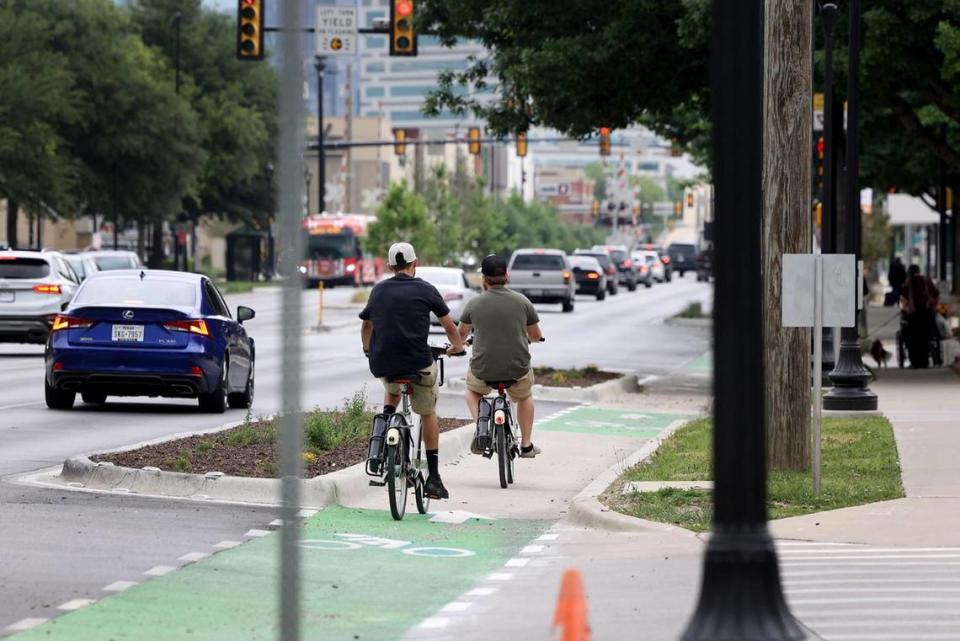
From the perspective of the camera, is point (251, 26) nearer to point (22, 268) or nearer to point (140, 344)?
point (22, 268)

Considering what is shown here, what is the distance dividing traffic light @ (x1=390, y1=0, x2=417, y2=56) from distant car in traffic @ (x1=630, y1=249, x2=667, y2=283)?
63456 mm

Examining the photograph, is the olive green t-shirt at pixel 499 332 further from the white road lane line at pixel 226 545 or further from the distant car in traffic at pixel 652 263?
the distant car in traffic at pixel 652 263

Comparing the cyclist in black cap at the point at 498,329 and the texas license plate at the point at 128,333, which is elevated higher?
the cyclist in black cap at the point at 498,329

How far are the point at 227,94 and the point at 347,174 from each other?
6577 centimetres

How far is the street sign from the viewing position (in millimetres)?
40250

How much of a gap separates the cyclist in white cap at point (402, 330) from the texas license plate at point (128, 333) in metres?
8.05

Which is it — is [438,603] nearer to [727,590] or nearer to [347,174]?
[727,590]

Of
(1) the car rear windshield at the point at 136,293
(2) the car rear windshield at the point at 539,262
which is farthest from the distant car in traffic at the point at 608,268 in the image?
(1) the car rear windshield at the point at 136,293

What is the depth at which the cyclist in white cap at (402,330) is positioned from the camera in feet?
45.5

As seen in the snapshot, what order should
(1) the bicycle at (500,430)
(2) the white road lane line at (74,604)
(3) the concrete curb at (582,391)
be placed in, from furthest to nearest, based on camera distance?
(3) the concrete curb at (582,391) → (1) the bicycle at (500,430) → (2) the white road lane line at (74,604)

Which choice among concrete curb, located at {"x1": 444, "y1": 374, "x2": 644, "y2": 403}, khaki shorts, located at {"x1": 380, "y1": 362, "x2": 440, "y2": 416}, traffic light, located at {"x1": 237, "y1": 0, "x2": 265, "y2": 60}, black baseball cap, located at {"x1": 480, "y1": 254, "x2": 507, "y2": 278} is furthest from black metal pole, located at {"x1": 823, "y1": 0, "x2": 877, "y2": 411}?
traffic light, located at {"x1": 237, "y1": 0, "x2": 265, "y2": 60}

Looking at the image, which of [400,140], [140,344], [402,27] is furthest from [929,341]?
[400,140]

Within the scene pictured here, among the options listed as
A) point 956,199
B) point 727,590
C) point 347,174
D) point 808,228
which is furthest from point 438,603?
point 347,174

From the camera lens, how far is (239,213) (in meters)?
102
